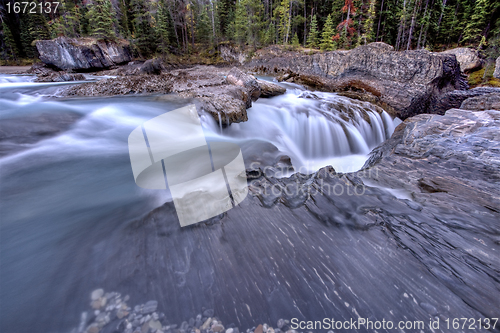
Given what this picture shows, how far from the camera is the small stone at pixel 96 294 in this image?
66.6 inches

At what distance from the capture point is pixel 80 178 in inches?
138

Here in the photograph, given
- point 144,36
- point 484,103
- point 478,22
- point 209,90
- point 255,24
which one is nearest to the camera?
point 484,103

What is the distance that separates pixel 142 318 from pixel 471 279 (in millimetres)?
2821

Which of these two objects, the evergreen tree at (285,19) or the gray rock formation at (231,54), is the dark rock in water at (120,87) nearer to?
the gray rock formation at (231,54)

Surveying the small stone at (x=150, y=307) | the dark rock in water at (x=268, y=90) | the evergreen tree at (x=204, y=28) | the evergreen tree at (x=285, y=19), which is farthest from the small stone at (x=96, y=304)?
the evergreen tree at (x=204, y=28)

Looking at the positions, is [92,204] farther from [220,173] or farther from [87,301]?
[220,173]

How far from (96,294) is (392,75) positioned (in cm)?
1423

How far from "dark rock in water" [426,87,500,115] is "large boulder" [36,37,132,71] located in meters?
27.9

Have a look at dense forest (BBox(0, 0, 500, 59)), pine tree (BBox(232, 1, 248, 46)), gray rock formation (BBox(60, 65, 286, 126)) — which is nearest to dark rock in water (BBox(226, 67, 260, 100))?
gray rock formation (BBox(60, 65, 286, 126))

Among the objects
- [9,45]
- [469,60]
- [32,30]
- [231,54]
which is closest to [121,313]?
[469,60]

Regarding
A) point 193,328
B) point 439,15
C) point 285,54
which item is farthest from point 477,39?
point 193,328

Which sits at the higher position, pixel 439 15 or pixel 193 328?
pixel 439 15

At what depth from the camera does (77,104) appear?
6.33 metres

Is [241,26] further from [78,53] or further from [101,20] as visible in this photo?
[78,53]
